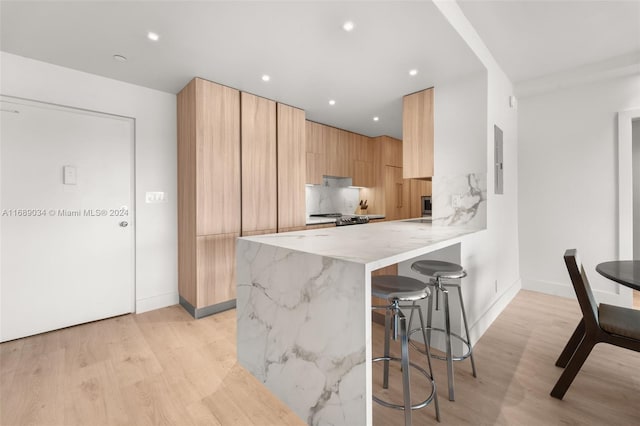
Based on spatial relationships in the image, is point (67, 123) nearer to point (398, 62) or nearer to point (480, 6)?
point (398, 62)

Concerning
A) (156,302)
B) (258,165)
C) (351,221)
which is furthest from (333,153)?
(156,302)

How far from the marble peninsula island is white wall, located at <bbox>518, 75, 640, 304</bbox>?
2.46 m

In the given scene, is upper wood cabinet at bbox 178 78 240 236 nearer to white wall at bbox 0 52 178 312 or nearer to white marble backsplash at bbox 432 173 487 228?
white wall at bbox 0 52 178 312

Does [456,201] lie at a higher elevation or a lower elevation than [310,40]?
lower

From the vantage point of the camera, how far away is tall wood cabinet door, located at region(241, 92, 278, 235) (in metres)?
3.04

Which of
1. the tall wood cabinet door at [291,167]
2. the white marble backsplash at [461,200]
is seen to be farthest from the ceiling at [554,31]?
the tall wood cabinet door at [291,167]

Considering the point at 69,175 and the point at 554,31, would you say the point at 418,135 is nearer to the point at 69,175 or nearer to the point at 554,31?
the point at 554,31

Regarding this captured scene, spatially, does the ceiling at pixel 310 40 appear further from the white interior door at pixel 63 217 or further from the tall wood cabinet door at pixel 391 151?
the tall wood cabinet door at pixel 391 151

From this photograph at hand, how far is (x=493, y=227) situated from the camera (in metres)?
2.61

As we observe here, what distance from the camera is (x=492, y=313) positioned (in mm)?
2557

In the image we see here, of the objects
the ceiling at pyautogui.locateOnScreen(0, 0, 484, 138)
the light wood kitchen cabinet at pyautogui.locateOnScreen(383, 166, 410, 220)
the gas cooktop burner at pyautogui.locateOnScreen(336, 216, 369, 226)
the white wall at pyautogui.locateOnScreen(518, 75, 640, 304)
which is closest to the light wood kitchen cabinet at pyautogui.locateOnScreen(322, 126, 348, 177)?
the gas cooktop burner at pyautogui.locateOnScreen(336, 216, 369, 226)

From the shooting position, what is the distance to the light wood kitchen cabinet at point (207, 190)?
2.70m

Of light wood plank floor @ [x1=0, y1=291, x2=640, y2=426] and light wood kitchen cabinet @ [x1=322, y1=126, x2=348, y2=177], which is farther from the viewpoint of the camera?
light wood kitchen cabinet @ [x1=322, y1=126, x2=348, y2=177]

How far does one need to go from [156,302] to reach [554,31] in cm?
449
